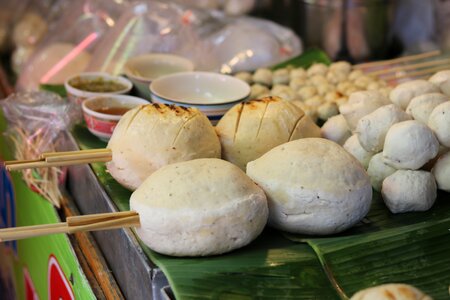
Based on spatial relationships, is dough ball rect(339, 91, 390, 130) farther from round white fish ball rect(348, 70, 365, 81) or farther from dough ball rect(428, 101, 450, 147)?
round white fish ball rect(348, 70, 365, 81)

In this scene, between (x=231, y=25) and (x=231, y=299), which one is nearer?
(x=231, y=299)

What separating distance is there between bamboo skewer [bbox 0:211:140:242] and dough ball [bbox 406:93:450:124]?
0.88m

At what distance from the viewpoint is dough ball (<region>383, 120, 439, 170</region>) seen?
1684 millimetres

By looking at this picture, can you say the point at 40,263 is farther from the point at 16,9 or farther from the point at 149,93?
the point at 16,9

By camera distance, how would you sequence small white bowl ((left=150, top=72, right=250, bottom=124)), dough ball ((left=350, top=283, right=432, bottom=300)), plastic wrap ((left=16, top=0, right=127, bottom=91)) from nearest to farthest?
1. dough ball ((left=350, top=283, right=432, bottom=300))
2. small white bowl ((left=150, top=72, right=250, bottom=124))
3. plastic wrap ((left=16, top=0, right=127, bottom=91))

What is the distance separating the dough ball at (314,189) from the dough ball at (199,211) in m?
0.07

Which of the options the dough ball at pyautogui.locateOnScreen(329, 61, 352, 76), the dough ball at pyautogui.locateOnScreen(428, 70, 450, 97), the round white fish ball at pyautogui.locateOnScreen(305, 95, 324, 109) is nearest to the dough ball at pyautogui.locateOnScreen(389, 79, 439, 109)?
the dough ball at pyautogui.locateOnScreen(428, 70, 450, 97)

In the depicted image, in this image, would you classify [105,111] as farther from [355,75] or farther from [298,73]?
[355,75]

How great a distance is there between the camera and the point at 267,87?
9.11 feet

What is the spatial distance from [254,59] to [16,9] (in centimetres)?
199

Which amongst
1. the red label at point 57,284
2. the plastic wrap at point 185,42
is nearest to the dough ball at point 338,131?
the red label at point 57,284

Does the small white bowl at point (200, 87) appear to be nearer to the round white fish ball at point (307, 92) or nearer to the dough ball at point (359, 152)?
the round white fish ball at point (307, 92)

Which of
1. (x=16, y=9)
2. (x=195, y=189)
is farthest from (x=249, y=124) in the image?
(x=16, y=9)

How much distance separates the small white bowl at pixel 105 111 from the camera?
2174 mm
